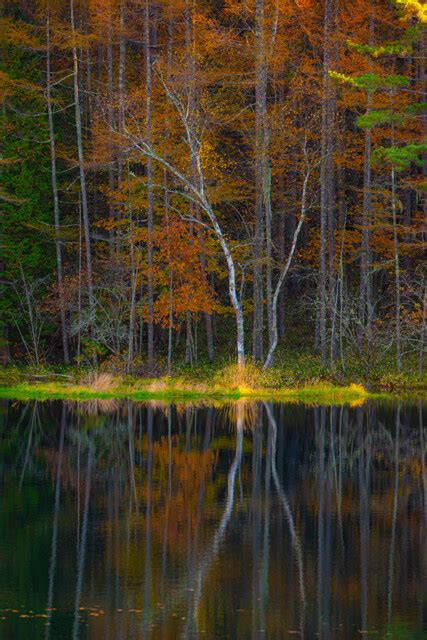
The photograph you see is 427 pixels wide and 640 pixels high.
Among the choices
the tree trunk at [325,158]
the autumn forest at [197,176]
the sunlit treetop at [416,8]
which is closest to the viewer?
the sunlit treetop at [416,8]

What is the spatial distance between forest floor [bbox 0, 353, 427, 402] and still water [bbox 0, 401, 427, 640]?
735cm

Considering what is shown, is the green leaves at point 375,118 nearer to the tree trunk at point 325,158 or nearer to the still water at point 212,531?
the tree trunk at point 325,158

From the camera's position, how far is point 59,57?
160 ft

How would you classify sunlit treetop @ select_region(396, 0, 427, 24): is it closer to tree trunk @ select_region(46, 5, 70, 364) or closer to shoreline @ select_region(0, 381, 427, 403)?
shoreline @ select_region(0, 381, 427, 403)

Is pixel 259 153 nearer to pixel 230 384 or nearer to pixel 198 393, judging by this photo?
pixel 230 384

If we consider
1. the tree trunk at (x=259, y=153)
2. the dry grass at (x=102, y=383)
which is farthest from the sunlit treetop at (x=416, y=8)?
the dry grass at (x=102, y=383)

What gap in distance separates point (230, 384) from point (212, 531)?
19.7m

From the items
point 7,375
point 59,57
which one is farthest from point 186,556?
point 59,57

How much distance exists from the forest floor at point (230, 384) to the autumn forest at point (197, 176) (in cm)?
100

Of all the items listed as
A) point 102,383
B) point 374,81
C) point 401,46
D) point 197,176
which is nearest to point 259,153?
point 197,176

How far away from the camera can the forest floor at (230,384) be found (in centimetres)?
3269

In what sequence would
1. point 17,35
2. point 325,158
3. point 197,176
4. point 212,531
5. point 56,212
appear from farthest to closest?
point 56,212 < point 17,35 < point 325,158 < point 197,176 < point 212,531

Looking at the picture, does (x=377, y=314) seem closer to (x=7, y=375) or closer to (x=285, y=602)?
(x=7, y=375)

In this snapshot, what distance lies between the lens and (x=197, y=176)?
128 feet
